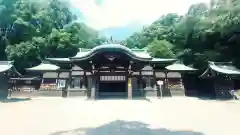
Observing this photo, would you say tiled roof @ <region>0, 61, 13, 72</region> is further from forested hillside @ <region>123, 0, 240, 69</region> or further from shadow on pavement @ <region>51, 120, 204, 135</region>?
forested hillside @ <region>123, 0, 240, 69</region>

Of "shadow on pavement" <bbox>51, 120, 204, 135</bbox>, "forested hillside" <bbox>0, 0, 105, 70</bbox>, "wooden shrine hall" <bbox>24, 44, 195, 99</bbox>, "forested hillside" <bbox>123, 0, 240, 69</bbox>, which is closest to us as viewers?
"shadow on pavement" <bbox>51, 120, 204, 135</bbox>

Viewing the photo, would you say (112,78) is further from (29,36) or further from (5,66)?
(29,36)

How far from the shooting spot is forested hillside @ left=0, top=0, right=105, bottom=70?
119 feet

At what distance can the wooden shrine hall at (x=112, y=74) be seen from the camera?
19.8m

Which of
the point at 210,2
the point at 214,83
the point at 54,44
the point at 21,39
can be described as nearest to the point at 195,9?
the point at 210,2

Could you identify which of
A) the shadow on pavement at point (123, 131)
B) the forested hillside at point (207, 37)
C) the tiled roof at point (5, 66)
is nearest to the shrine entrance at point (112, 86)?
the tiled roof at point (5, 66)

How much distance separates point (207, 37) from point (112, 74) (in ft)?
56.7

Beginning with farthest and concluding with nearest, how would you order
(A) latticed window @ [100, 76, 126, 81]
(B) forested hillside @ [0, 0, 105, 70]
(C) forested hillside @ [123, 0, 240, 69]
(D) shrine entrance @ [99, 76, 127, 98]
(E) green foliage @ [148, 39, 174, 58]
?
(B) forested hillside @ [0, 0, 105, 70], (E) green foliage @ [148, 39, 174, 58], (C) forested hillside @ [123, 0, 240, 69], (A) latticed window @ [100, 76, 126, 81], (D) shrine entrance @ [99, 76, 127, 98]

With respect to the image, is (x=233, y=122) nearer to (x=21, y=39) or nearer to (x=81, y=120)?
(x=81, y=120)

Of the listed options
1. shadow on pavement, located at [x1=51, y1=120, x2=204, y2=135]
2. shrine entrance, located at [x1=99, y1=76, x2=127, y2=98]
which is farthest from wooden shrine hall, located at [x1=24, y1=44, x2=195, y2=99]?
shadow on pavement, located at [x1=51, y1=120, x2=204, y2=135]

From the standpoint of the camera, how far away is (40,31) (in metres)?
42.5

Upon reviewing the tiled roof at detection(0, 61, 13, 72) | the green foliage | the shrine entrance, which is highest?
the green foliage

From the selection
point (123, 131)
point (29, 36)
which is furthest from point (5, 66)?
point (29, 36)

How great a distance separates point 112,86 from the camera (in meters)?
23.9
